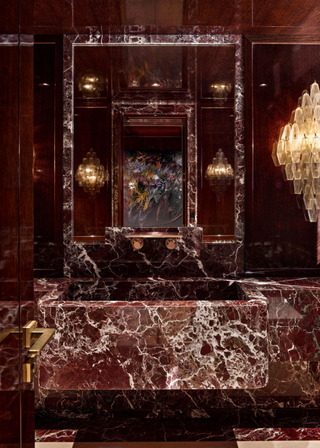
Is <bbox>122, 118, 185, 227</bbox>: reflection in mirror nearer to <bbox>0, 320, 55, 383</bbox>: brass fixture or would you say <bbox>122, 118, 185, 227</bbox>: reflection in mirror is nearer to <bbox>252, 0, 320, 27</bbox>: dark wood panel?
<bbox>252, 0, 320, 27</bbox>: dark wood panel

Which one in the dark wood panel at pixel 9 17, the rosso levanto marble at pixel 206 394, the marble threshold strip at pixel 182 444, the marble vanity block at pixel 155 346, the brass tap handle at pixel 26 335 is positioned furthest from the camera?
the marble threshold strip at pixel 182 444

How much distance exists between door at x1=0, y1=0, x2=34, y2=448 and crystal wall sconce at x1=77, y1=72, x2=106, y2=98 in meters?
1.30

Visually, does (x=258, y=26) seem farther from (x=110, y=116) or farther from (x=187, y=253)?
(x=187, y=253)

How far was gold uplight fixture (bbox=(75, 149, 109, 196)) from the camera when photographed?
2110mm

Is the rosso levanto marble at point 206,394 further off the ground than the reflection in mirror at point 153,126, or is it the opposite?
the reflection in mirror at point 153,126

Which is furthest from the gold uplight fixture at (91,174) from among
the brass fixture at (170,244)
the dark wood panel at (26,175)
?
the dark wood panel at (26,175)

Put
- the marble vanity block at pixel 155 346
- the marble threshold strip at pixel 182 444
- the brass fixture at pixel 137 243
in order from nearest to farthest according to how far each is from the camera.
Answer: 1. the marble vanity block at pixel 155 346
2. the marble threshold strip at pixel 182 444
3. the brass fixture at pixel 137 243

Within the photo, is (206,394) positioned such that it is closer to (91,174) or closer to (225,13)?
(91,174)

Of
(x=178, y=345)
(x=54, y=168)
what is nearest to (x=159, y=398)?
(x=178, y=345)

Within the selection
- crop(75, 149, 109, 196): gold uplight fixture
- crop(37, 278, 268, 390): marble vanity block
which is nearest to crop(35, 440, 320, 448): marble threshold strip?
crop(37, 278, 268, 390): marble vanity block

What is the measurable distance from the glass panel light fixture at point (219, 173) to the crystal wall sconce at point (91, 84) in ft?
2.95

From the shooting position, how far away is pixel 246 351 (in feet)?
5.08

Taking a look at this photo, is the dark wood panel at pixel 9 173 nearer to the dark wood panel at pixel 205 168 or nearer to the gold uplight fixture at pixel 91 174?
the gold uplight fixture at pixel 91 174

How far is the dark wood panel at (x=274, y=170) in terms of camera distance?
2.11 meters
